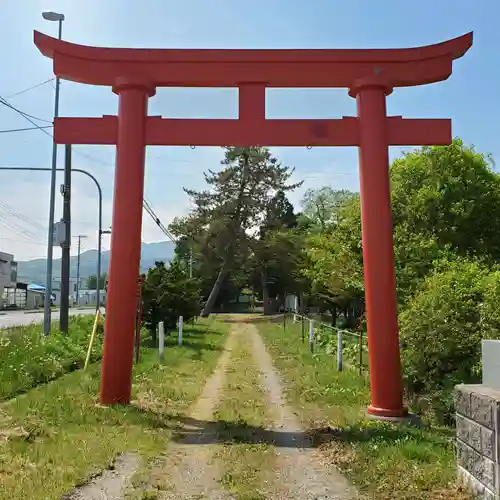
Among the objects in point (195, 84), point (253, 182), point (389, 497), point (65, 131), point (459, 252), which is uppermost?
point (253, 182)

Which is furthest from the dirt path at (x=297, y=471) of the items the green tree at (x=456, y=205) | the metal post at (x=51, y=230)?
the metal post at (x=51, y=230)

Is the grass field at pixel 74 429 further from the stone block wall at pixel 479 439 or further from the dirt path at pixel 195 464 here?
the stone block wall at pixel 479 439

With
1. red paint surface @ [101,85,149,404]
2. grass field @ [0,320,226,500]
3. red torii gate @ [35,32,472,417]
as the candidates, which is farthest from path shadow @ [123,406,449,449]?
red torii gate @ [35,32,472,417]

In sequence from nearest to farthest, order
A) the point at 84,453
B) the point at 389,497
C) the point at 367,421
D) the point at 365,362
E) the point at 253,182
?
the point at 389,497 → the point at 84,453 → the point at 367,421 → the point at 365,362 → the point at 253,182

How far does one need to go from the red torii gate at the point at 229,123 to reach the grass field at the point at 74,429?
2.46 ft

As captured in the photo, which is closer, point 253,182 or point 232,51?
point 232,51

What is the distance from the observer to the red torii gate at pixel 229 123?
8.79 meters

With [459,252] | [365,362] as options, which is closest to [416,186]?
[459,252]

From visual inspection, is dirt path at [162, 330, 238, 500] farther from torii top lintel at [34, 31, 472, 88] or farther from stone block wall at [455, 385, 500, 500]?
torii top lintel at [34, 31, 472, 88]

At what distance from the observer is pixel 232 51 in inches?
353

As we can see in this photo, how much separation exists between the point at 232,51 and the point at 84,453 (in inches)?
239

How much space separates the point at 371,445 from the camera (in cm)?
680

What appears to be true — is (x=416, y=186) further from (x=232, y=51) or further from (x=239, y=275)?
(x=239, y=275)

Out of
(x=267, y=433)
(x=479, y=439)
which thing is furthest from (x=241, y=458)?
(x=479, y=439)
